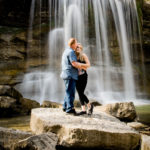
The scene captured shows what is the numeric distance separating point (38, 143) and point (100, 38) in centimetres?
1510

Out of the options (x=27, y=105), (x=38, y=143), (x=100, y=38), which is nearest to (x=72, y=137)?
(x=38, y=143)

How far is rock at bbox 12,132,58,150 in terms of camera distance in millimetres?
2582

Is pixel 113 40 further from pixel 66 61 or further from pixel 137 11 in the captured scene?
pixel 66 61

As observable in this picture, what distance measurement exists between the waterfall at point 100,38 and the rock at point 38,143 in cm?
1297

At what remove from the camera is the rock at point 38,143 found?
8.47 ft

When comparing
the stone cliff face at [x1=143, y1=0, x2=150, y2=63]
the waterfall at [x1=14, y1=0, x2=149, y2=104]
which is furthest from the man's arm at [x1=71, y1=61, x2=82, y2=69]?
the stone cliff face at [x1=143, y1=0, x2=150, y2=63]

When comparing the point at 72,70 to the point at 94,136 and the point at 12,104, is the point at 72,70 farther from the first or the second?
the point at 12,104

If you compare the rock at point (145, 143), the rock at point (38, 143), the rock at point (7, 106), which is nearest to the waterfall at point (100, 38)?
the rock at point (7, 106)

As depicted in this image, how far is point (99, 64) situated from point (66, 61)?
12667 mm

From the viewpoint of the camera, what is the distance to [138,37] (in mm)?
18047

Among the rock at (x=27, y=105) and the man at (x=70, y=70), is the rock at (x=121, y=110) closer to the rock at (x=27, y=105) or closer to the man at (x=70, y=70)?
A: the man at (x=70, y=70)

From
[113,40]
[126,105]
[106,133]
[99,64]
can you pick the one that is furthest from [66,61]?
[113,40]

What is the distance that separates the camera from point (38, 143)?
273cm

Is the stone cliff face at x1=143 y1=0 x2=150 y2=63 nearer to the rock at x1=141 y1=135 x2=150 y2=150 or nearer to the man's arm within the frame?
the man's arm
